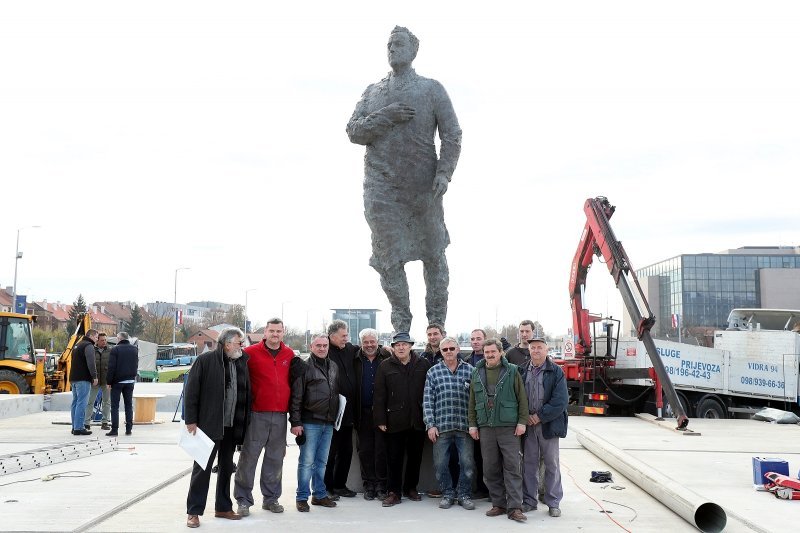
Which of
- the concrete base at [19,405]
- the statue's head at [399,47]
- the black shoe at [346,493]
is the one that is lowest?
the concrete base at [19,405]

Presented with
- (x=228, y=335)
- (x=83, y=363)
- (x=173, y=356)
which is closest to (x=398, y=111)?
(x=228, y=335)

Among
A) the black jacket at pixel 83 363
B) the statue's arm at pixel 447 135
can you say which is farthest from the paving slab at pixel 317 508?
the statue's arm at pixel 447 135

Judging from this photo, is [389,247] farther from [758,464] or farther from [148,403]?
[148,403]

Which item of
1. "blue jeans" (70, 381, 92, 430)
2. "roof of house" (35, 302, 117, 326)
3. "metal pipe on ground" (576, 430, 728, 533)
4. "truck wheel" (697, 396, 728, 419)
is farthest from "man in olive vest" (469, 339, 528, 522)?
"roof of house" (35, 302, 117, 326)

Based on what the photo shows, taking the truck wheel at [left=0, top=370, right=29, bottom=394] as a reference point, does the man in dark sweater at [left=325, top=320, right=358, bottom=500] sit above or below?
above

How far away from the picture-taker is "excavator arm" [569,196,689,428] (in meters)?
14.1

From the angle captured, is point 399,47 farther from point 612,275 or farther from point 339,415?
point 612,275

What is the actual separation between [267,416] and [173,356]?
45.5 metres

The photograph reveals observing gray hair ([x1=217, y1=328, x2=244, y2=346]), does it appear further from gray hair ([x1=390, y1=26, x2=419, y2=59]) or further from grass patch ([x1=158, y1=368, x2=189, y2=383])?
grass patch ([x1=158, y1=368, x2=189, y2=383])

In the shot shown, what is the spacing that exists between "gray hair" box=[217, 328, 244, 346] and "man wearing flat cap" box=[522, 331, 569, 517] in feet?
8.31

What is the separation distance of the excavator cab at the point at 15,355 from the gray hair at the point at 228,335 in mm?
13257

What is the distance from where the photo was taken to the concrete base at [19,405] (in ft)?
46.7

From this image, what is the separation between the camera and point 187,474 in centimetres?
798

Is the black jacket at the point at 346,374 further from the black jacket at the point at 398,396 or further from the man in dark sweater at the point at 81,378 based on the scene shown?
the man in dark sweater at the point at 81,378
